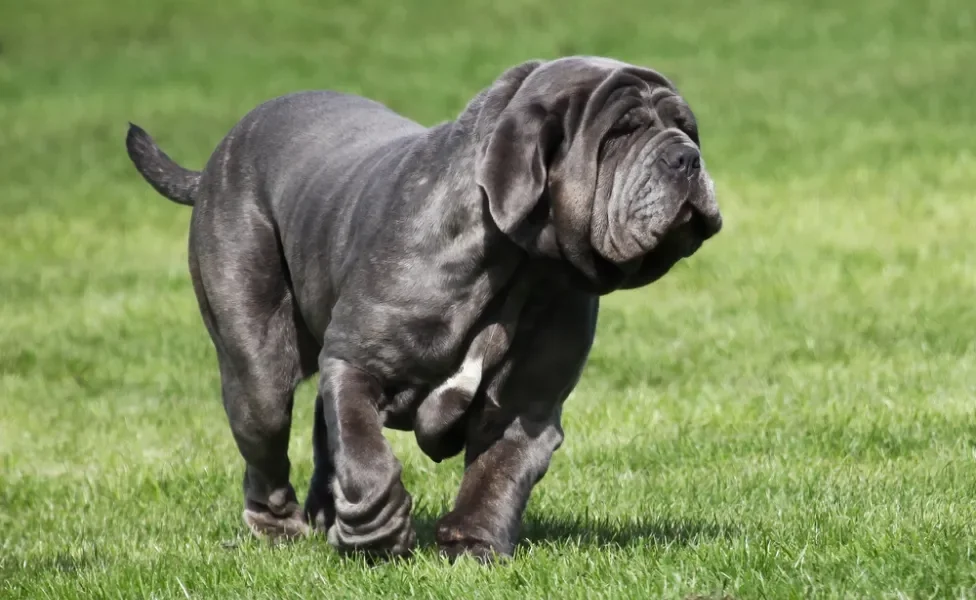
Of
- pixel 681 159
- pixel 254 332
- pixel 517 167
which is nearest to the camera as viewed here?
pixel 681 159

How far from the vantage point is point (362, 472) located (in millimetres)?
5105

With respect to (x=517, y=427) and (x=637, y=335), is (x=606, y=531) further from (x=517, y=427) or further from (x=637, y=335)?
(x=637, y=335)

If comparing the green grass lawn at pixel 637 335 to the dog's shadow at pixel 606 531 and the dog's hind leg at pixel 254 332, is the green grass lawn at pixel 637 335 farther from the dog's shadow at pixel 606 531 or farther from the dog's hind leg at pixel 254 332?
the dog's hind leg at pixel 254 332

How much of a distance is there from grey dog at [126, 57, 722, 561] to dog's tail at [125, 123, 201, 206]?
111 centimetres

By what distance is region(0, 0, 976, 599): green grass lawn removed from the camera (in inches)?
209

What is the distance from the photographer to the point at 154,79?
27109 millimetres

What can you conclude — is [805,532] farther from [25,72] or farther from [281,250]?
[25,72]

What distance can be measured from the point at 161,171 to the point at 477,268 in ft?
8.78

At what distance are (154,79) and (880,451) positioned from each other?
2162 centimetres

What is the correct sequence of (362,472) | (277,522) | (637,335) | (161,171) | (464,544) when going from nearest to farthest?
(362,472)
(464,544)
(277,522)
(161,171)
(637,335)

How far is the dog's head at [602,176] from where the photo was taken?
15.8ft

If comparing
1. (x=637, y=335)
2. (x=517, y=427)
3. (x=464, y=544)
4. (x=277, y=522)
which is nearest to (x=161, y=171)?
(x=277, y=522)

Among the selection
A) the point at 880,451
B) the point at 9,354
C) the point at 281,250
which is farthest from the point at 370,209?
the point at 9,354

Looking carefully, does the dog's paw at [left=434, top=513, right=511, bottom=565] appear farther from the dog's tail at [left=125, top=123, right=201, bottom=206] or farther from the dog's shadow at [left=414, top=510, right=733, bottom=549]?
the dog's tail at [left=125, top=123, right=201, bottom=206]
